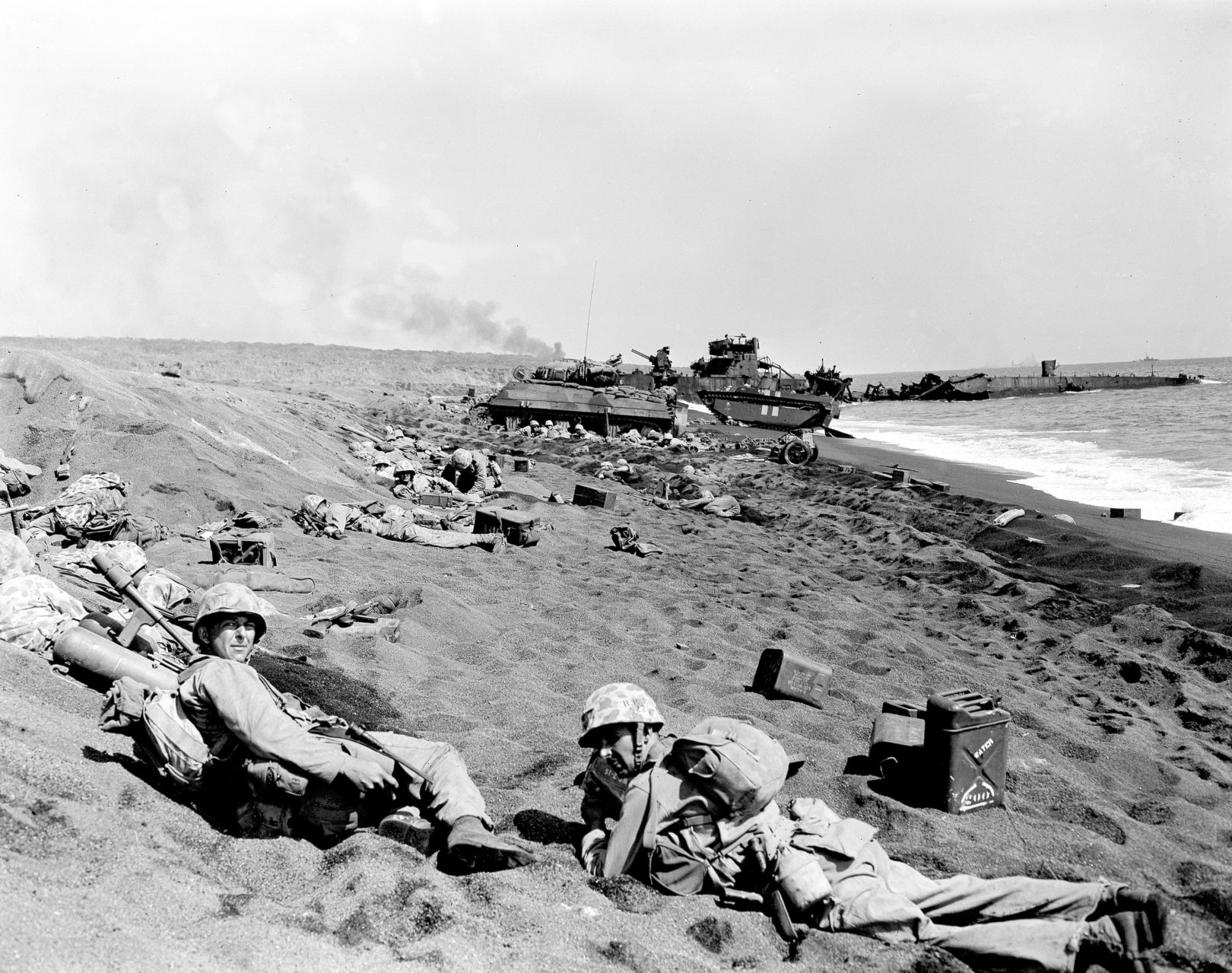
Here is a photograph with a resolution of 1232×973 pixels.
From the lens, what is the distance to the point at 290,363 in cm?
6056

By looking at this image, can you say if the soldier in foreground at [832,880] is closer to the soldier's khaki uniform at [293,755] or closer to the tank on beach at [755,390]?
the soldier's khaki uniform at [293,755]

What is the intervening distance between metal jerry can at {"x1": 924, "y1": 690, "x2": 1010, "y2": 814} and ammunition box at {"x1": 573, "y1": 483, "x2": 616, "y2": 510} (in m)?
9.09

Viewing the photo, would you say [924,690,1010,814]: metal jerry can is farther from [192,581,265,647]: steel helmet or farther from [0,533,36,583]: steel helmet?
[0,533,36,583]: steel helmet

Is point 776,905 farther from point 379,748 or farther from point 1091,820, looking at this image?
point 1091,820

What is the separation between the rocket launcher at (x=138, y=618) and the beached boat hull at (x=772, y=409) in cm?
2638

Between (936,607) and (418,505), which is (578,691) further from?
(418,505)

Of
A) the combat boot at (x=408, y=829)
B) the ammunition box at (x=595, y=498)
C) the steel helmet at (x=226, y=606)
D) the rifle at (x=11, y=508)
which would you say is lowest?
the combat boot at (x=408, y=829)

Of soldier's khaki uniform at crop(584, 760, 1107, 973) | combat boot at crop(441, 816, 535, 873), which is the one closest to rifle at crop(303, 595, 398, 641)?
combat boot at crop(441, 816, 535, 873)

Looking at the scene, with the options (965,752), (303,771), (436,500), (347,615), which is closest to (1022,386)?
(436,500)

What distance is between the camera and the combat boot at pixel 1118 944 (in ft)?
9.27

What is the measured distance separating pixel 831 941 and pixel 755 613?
188 inches

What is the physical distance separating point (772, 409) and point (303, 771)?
28.6m

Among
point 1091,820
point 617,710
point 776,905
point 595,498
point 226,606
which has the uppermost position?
point 226,606

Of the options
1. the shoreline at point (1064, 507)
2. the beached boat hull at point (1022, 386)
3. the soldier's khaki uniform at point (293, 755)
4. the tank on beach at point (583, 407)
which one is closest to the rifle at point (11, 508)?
the soldier's khaki uniform at point (293, 755)
